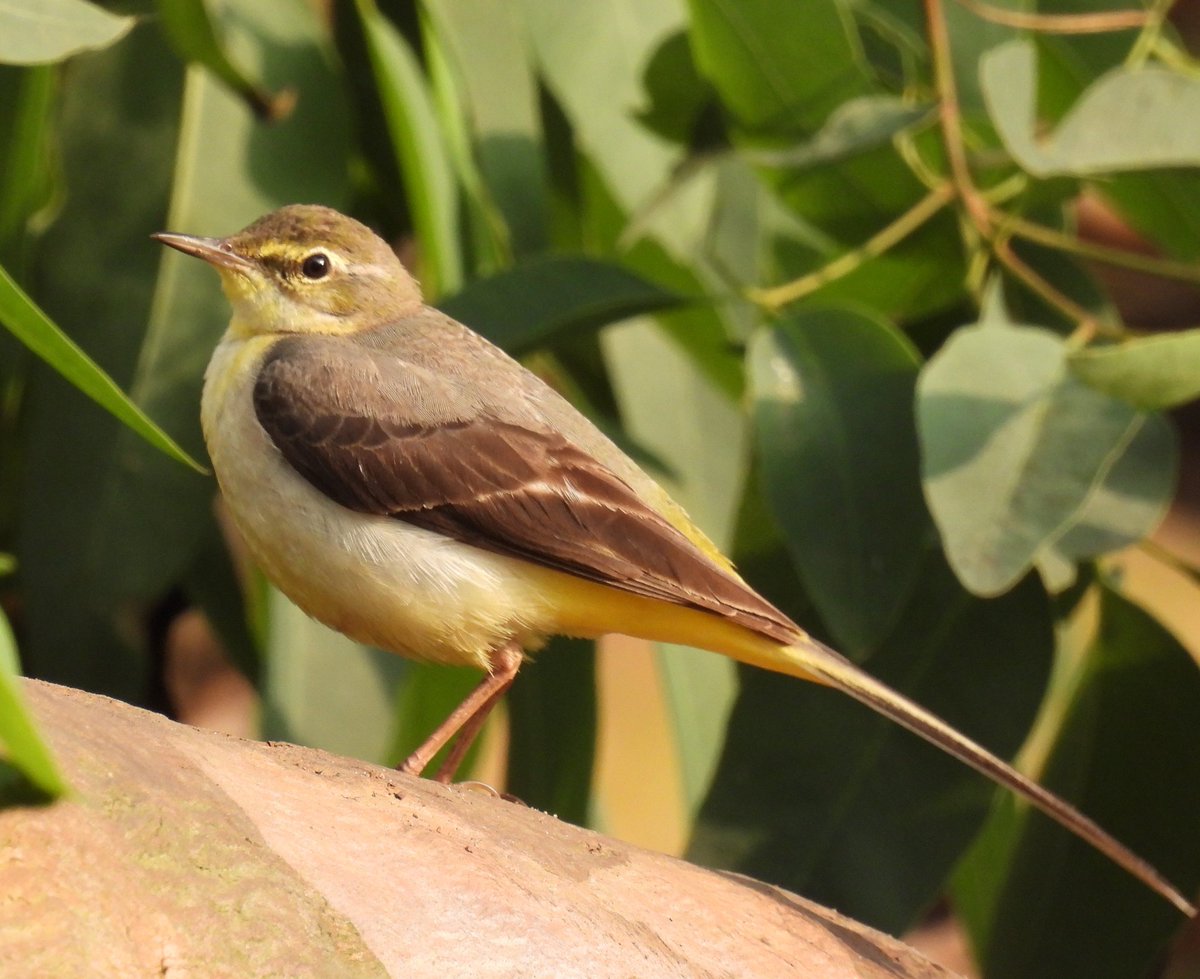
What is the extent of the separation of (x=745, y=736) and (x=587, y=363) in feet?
3.88

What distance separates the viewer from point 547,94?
457cm

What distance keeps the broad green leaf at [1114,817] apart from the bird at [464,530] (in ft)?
2.14

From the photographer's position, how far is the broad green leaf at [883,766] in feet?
11.6

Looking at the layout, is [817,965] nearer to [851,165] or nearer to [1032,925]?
[1032,925]

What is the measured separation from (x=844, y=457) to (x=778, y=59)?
1019 mm

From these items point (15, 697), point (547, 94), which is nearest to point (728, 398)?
point (547, 94)

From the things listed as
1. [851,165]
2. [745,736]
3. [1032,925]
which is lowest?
[1032,925]

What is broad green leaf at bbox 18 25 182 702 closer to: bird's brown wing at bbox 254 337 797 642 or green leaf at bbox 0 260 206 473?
bird's brown wing at bbox 254 337 797 642

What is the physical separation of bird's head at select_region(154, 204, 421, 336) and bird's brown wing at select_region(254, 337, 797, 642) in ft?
1.01

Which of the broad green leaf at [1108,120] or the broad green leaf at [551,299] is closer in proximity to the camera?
the broad green leaf at [1108,120]

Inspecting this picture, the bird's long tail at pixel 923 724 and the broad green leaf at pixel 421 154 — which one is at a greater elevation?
the broad green leaf at pixel 421 154

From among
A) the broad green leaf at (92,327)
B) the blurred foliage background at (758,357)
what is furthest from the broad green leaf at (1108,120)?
the broad green leaf at (92,327)

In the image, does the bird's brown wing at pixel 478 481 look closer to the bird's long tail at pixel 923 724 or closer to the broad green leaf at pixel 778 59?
the bird's long tail at pixel 923 724

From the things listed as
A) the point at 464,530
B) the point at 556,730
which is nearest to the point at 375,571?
the point at 464,530
